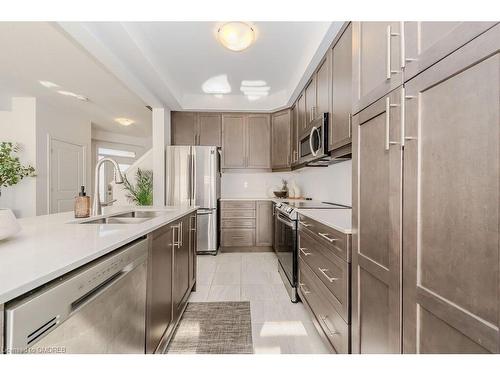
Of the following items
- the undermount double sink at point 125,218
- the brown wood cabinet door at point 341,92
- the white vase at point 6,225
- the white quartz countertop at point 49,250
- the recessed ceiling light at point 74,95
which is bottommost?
the undermount double sink at point 125,218

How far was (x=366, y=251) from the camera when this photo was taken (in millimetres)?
1145

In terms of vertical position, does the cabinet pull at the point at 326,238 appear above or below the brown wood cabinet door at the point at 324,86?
below

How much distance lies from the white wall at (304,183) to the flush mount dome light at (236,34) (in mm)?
1550

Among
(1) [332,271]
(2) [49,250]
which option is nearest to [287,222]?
(1) [332,271]

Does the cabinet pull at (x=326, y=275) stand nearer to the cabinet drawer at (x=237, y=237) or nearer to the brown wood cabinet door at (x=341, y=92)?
the brown wood cabinet door at (x=341, y=92)

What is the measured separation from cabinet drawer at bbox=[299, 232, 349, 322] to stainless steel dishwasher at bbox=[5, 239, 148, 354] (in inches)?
40.9

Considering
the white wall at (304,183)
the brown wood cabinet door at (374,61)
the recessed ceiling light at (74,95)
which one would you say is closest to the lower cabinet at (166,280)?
the brown wood cabinet door at (374,61)

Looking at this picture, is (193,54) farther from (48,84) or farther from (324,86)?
(48,84)

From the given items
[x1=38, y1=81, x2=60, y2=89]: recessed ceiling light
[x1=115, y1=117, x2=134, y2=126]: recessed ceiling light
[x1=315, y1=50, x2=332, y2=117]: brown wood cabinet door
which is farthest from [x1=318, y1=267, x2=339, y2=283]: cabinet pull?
[x1=115, y1=117, x2=134, y2=126]: recessed ceiling light

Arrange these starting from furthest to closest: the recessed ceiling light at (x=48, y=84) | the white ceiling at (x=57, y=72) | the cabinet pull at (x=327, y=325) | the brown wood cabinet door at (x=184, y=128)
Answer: the brown wood cabinet door at (x=184, y=128), the recessed ceiling light at (x=48, y=84), the white ceiling at (x=57, y=72), the cabinet pull at (x=327, y=325)

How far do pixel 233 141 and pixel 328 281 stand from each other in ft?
10.5

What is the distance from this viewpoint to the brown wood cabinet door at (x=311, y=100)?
2758mm

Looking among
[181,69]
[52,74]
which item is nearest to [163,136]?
[181,69]

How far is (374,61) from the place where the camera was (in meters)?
1.10
